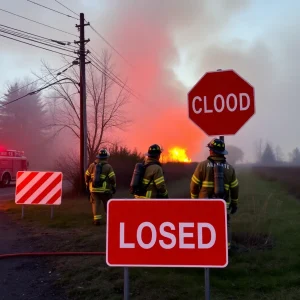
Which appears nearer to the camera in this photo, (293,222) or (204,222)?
(204,222)

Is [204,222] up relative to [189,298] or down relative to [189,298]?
up

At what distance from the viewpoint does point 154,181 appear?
5930 mm

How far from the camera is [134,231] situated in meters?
Answer: 2.98

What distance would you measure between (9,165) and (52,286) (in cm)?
1838

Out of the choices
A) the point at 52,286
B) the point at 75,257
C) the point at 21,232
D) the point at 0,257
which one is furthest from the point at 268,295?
the point at 21,232

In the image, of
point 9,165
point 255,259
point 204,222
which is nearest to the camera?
point 204,222

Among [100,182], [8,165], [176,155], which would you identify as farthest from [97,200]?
[176,155]

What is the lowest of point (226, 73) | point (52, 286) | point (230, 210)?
point (52, 286)

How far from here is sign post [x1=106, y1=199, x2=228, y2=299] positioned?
2910 millimetres

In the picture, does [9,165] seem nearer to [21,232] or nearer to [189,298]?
[21,232]

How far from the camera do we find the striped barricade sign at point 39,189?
8422 mm

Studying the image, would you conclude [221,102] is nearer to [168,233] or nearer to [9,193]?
[168,233]

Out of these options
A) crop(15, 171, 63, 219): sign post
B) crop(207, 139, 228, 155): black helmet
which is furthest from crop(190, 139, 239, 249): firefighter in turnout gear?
crop(15, 171, 63, 219): sign post

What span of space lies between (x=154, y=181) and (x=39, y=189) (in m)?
3.72
